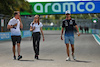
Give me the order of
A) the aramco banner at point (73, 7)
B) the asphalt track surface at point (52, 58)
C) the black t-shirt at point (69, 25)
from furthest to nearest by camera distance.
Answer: the aramco banner at point (73, 7) < the black t-shirt at point (69, 25) < the asphalt track surface at point (52, 58)

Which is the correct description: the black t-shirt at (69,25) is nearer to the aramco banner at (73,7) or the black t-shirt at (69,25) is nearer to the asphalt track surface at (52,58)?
the asphalt track surface at (52,58)

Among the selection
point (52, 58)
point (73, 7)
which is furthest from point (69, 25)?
point (73, 7)

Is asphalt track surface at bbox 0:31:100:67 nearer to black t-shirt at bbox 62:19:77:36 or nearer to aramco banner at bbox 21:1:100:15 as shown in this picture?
black t-shirt at bbox 62:19:77:36

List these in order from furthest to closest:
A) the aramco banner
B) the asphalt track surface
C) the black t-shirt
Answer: the aramco banner → the black t-shirt → the asphalt track surface

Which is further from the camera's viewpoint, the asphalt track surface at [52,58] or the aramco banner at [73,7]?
the aramco banner at [73,7]

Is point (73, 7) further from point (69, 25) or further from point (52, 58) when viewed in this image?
point (69, 25)

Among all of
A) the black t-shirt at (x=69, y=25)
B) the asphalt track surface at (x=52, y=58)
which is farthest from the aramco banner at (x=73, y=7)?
the black t-shirt at (x=69, y=25)

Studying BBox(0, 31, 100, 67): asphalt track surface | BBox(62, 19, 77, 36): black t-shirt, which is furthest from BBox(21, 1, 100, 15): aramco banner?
BBox(62, 19, 77, 36): black t-shirt

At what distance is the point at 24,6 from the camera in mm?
43688

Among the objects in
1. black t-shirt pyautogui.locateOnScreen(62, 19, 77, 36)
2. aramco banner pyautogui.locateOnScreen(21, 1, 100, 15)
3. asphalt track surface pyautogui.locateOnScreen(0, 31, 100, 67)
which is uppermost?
aramco banner pyautogui.locateOnScreen(21, 1, 100, 15)

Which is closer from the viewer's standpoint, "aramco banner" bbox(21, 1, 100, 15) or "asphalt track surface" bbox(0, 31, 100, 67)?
"asphalt track surface" bbox(0, 31, 100, 67)

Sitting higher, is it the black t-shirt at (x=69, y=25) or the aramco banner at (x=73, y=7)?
the aramco banner at (x=73, y=7)

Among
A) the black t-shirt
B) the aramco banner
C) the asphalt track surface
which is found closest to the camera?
the asphalt track surface

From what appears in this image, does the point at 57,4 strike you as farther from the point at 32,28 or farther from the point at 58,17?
the point at 58,17
